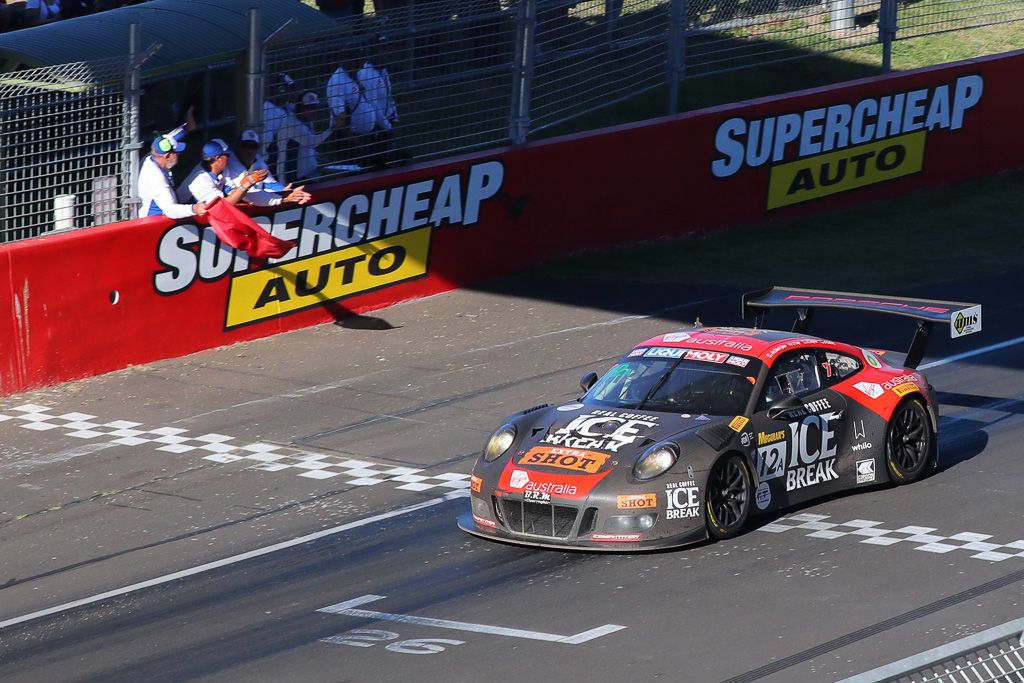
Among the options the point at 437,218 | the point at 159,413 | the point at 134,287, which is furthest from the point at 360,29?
the point at 159,413

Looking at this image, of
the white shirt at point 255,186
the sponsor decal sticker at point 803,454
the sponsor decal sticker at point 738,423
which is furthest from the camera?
the white shirt at point 255,186

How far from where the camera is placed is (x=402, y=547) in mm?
10914

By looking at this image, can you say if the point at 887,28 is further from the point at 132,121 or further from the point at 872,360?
the point at 872,360

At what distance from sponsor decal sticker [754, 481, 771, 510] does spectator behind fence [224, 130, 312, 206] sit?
7205 mm

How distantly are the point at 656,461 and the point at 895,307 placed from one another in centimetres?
282

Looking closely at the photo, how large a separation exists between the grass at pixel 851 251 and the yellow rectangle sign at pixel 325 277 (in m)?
1.90

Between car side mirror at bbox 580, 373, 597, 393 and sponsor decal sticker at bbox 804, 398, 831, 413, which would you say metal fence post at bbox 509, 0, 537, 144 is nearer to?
car side mirror at bbox 580, 373, 597, 393

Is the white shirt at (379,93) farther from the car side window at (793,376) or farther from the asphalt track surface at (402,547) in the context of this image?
the car side window at (793,376)

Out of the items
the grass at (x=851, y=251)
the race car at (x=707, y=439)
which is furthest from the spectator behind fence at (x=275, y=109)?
the race car at (x=707, y=439)

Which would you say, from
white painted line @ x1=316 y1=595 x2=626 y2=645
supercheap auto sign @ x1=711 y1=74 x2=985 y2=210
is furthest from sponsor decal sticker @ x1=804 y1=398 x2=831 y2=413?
supercheap auto sign @ x1=711 y1=74 x2=985 y2=210

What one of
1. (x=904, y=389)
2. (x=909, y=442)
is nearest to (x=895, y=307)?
(x=904, y=389)

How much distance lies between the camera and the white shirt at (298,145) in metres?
17.1

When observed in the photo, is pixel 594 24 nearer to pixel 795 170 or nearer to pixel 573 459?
pixel 795 170

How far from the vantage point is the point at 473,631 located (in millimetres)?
9180
